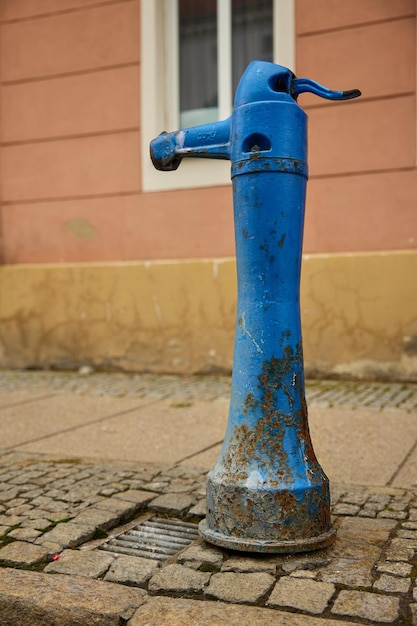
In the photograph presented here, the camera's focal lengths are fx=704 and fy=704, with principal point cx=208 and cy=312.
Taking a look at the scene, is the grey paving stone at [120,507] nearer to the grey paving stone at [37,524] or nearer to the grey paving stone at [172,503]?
the grey paving stone at [172,503]

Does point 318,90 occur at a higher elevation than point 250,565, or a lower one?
higher

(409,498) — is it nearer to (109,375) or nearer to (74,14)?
(109,375)

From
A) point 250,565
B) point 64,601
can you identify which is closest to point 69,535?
point 64,601

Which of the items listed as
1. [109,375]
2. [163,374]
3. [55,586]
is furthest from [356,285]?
[55,586]

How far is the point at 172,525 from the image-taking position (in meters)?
2.46

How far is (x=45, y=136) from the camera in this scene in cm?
662

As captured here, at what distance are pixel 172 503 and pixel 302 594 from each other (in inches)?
34.4

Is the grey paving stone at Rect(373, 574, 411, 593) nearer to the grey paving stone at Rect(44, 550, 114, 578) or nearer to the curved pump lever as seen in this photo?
the grey paving stone at Rect(44, 550, 114, 578)

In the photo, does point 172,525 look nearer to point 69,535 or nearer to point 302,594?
point 69,535

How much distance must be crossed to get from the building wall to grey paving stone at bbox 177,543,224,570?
141 inches

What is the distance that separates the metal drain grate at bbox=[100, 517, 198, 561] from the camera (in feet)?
7.23

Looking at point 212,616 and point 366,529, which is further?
point 366,529

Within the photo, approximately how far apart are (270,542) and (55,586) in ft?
1.99

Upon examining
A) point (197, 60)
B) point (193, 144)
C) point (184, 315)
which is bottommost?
point (184, 315)
